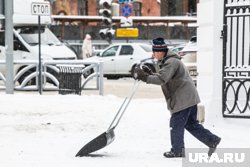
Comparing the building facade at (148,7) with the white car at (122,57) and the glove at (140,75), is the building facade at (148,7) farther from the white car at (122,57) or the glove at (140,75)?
the glove at (140,75)

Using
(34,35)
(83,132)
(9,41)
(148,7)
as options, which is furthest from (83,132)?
(148,7)

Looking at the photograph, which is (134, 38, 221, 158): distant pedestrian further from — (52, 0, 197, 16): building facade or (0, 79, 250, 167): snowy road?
(52, 0, 197, 16): building facade

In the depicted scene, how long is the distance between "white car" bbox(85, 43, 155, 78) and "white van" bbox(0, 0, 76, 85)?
4.25 meters

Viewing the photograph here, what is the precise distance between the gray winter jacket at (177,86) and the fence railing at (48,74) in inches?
377

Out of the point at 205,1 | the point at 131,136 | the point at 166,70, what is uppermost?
the point at 205,1

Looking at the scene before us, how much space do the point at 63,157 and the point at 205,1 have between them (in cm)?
453

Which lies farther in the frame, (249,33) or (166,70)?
(249,33)

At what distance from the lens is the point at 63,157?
920cm

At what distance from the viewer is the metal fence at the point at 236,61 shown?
457 inches

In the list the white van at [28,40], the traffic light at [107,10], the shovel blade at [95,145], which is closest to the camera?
the shovel blade at [95,145]

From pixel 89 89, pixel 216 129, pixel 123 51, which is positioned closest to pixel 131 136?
pixel 216 129

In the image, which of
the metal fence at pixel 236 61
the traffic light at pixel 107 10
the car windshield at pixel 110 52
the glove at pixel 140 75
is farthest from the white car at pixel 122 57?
the glove at pixel 140 75

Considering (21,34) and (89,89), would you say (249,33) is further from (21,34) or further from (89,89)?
(21,34)

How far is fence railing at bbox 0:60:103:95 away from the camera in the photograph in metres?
18.8
